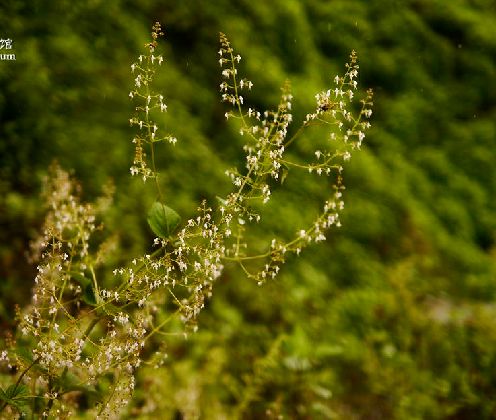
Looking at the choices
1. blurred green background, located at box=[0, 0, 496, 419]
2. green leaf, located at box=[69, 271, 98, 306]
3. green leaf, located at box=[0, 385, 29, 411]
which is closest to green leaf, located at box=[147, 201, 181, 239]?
green leaf, located at box=[69, 271, 98, 306]

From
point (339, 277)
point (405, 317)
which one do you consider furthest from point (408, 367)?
point (339, 277)

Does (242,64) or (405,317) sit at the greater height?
(242,64)

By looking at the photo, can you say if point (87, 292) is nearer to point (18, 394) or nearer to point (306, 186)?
point (18, 394)

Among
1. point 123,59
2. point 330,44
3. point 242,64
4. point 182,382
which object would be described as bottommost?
point 182,382

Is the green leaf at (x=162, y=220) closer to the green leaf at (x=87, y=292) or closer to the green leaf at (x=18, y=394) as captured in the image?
the green leaf at (x=87, y=292)

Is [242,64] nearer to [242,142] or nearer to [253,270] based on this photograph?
[242,142]

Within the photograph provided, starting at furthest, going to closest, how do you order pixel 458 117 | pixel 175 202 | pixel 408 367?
pixel 458 117 < pixel 408 367 < pixel 175 202

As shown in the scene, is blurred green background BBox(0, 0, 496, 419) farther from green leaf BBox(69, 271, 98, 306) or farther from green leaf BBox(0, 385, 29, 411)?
green leaf BBox(69, 271, 98, 306)
